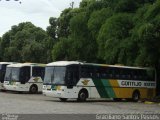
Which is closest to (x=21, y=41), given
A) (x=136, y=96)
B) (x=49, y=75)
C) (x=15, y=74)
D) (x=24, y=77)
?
(x=15, y=74)

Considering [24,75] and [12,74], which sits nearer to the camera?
[24,75]

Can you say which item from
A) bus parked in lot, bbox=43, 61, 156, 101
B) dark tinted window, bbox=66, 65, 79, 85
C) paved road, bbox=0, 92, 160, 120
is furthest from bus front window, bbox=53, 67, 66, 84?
paved road, bbox=0, 92, 160, 120

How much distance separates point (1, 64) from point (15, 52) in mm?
23244

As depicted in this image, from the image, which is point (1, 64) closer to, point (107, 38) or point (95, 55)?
point (95, 55)

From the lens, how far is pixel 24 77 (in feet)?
132

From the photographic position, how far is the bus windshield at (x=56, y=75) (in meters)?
30.3

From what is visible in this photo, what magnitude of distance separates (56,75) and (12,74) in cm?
1097

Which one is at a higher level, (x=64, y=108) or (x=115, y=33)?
(x=115, y=33)

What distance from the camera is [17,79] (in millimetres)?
40219

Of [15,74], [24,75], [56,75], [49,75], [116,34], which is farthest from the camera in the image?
[15,74]

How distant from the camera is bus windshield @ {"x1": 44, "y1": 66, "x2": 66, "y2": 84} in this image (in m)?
30.3

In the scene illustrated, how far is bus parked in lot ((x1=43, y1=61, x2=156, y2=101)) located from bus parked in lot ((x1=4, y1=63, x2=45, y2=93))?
28.6 ft

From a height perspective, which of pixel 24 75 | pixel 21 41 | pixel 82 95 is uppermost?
pixel 21 41

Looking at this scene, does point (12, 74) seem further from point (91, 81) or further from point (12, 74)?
point (91, 81)
